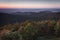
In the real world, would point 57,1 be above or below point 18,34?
above

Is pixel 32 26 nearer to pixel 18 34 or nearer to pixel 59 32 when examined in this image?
pixel 18 34

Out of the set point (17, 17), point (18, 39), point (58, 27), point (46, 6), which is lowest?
point (18, 39)

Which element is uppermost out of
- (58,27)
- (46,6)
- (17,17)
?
(46,6)

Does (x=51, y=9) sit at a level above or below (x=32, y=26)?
above

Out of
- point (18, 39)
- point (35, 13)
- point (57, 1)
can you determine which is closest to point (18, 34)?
point (18, 39)

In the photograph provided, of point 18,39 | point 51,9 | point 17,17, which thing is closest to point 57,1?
point 51,9

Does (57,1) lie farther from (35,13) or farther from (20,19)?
(20,19)
